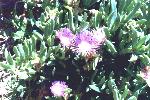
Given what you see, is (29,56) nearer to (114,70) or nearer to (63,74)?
(63,74)

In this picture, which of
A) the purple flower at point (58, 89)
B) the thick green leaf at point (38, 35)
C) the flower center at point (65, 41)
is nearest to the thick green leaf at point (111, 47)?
the flower center at point (65, 41)

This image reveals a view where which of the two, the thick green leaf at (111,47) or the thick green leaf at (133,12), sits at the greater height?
the thick green leaf at (133,12)

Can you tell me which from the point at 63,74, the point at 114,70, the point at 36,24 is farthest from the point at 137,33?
the point at 36,24

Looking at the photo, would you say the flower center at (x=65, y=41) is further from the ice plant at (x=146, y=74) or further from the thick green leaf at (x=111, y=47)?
the ice plant at (x=146, y=74)

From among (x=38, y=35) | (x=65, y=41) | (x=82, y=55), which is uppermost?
(x=38, y=35)

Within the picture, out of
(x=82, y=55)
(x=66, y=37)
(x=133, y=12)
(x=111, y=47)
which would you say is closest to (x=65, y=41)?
(x=66, y=37)

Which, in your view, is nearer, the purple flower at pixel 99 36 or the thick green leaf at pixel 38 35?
the purple flower at pixel 99 36

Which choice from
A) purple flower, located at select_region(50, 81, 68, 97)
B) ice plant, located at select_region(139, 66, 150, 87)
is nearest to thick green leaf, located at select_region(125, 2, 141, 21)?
ice plant, located at select_region(139, 66, 150, 87)

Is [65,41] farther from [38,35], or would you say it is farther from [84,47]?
[38,35]
